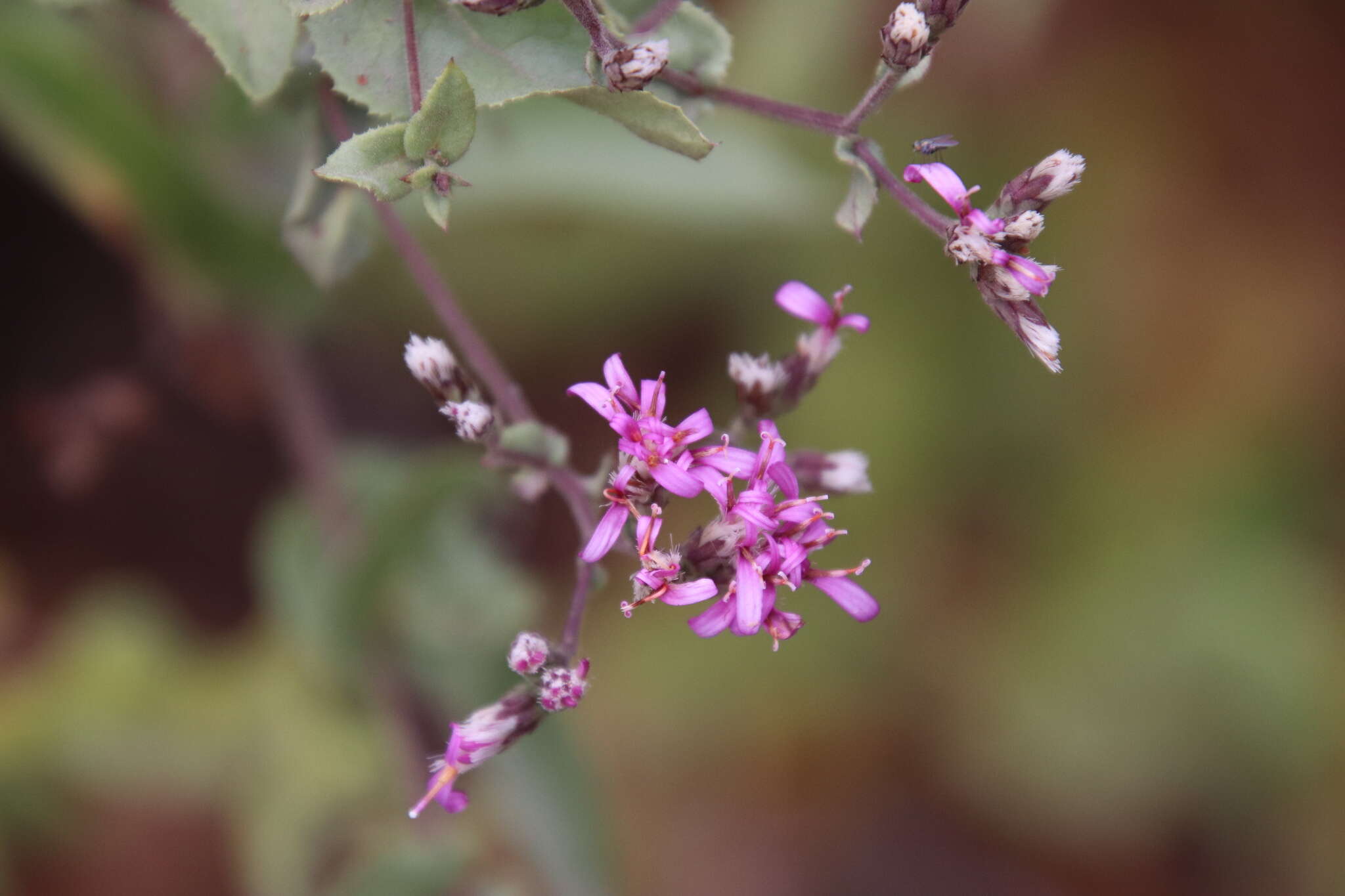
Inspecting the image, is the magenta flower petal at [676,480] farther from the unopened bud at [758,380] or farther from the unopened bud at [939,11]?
the unopened bud at [939,11]

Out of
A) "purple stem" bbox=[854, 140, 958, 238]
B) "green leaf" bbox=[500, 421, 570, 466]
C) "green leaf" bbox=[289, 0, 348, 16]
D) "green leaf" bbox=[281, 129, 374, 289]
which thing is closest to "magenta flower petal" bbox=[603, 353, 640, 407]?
"green leaf" bbox=[500, 421, 570, 466]

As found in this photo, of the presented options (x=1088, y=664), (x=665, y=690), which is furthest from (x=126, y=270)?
(x=1088, y=664)

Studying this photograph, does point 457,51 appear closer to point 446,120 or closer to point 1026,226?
point 446,120

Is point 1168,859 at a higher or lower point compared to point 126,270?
lower

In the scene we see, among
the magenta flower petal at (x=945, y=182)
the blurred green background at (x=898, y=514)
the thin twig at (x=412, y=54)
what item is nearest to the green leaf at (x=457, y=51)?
the thin twig at (x=412, y=54)

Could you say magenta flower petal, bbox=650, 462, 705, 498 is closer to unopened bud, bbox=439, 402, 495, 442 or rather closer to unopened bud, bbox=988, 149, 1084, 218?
unopened bud, bbox=439, 402, 495, 442

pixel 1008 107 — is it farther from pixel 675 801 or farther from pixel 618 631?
pixel 675 801

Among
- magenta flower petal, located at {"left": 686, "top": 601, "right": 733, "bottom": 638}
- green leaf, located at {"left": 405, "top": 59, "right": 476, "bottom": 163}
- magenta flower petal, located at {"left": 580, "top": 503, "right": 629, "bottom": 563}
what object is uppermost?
green leaf, located at {"left": 405, "top": 59, "right": 476, "bottom": 163}
